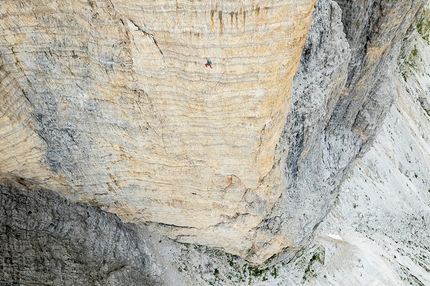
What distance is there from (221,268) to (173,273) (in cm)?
189

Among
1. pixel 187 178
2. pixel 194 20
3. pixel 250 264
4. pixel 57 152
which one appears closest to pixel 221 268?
pixel 250 264

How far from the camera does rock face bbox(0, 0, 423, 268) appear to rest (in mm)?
6762

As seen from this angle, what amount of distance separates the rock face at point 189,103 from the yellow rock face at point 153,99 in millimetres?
29

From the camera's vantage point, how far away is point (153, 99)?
7.96 m

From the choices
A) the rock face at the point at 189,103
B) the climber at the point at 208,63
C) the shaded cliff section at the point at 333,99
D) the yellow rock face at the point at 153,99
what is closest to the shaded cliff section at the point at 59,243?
the rock face at the point at 189,103

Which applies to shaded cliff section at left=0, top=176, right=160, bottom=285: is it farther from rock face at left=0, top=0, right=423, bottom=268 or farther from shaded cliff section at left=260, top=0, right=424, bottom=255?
→ shaded cliff section at left=260, top=0, right=424, bottom=255

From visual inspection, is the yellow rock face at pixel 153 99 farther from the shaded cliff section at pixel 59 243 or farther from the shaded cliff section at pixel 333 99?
the shaded cliff section at pixel 333 99

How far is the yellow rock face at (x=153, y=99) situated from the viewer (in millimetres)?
6652

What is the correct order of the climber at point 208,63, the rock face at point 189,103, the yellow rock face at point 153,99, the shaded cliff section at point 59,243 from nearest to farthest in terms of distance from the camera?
1. the yellow rock face at point 153,99
2. the rock face at point 189,103
3. the climber at point 208,63
4. the shaded cliff section at point 59,243

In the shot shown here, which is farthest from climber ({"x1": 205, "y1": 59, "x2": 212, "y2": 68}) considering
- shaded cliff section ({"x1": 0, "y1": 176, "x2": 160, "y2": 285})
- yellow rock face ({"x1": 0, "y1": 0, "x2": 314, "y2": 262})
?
shaded cliff section ({"x1": 0, "y1": 176, "x2": 160, "y2": 285})

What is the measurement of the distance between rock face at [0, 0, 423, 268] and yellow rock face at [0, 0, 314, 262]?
29 millimetres

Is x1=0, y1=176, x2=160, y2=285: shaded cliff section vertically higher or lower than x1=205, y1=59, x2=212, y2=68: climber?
lower

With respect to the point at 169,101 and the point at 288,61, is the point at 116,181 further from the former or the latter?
the point at 288,61

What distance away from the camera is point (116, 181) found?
408 inches
